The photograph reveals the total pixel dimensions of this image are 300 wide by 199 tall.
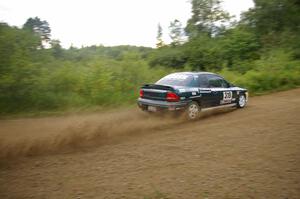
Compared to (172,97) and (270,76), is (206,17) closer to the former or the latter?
(270,76)

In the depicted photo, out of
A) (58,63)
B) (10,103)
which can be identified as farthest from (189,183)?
(58,63)

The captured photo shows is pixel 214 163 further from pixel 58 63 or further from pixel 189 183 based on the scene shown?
pixel 58 63

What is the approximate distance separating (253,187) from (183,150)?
2201mm

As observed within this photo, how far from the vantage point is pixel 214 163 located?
6.08 m

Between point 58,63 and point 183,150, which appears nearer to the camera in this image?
point 183,150

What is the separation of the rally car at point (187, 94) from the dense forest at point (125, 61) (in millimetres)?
3287

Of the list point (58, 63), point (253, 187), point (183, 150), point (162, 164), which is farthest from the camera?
point (58, 63)

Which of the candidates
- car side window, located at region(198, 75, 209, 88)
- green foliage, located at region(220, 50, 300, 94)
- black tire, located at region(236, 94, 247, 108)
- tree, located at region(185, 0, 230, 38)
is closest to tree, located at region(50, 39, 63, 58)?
car side window, located at region(198, 75, 209, 88)

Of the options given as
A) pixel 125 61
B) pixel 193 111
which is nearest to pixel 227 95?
pixel 193 111

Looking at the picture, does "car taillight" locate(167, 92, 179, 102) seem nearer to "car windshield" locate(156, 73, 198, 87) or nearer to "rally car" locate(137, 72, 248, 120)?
"rally car" locate(137, 72, 248, 120)

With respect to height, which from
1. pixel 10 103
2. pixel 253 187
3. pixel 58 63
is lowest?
pixel 253 187

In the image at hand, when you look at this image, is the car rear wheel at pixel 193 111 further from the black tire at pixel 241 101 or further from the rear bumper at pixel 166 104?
the black tire at pixel 241 101

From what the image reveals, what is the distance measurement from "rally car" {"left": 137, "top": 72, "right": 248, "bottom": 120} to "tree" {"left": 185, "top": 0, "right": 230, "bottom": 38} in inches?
852

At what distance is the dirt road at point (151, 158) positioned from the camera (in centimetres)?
491
